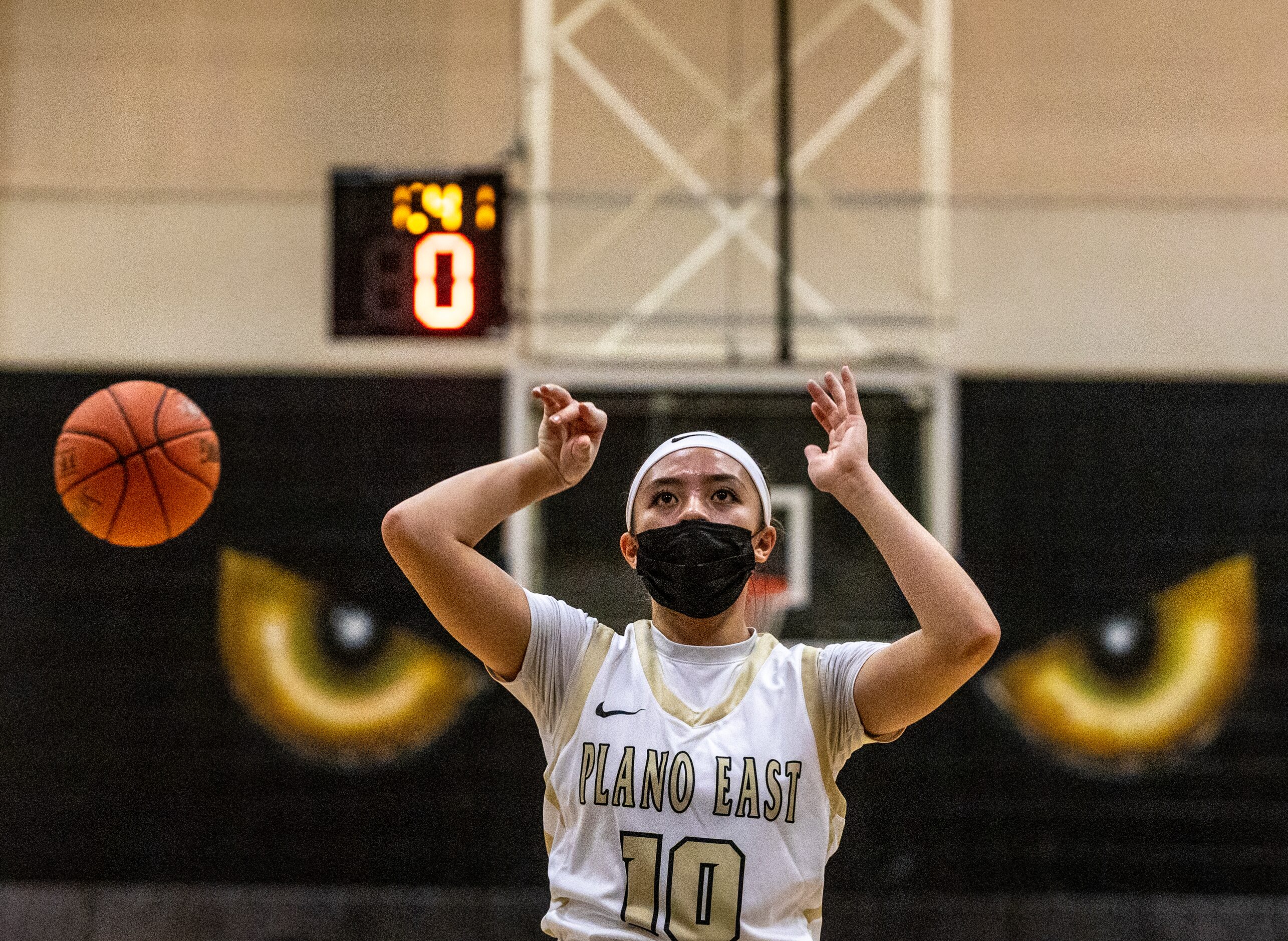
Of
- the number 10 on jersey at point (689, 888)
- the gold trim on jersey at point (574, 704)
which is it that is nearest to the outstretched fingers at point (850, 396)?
the gold trim on jersey at point (574, 704)

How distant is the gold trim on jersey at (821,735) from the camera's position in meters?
2.02

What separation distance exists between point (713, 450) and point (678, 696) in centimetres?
44

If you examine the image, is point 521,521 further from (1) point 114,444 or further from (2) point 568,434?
(2) point 568,434

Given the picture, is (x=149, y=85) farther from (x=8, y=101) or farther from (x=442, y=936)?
(x=442, y=936)

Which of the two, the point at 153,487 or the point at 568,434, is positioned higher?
the point at 568,434

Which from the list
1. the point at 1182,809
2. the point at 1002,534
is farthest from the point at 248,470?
the point at 1182,809

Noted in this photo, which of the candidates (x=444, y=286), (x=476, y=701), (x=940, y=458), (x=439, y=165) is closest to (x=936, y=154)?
(x=940, y=458)

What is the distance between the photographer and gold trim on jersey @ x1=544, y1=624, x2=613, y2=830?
6.81 feet

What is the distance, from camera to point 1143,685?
583cm

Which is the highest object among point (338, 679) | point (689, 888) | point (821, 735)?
point (821, 735)

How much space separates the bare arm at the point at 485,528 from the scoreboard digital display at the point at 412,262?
96.1 inches

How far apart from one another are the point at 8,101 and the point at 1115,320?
5.50 meters

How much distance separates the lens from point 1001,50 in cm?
595

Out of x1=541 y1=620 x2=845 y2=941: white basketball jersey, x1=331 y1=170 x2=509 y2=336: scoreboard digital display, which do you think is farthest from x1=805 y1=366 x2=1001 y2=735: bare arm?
x1=331 y1=170 x2=509 y2=336: scoreboard digital display
